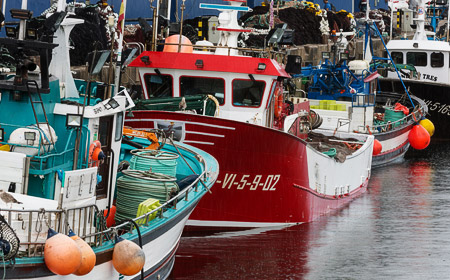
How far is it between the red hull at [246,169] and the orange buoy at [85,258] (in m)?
6.38

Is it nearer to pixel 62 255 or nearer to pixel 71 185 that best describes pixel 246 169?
pixel 71 185

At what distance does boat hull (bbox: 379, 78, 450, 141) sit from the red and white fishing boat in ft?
45.4

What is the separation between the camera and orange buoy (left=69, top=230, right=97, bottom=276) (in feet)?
28.1

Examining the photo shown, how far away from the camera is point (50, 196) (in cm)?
994

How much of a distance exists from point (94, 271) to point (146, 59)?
7730 millimetres

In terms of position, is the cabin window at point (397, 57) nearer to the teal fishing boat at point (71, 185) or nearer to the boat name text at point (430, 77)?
the boat name text at point (430, 77)

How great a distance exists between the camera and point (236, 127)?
49.5ft

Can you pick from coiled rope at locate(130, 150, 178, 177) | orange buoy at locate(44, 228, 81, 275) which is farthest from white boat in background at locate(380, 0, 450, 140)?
orange buoy at locate(44, 228, 81, 275)

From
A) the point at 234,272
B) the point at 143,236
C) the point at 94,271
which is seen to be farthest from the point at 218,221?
the point at 94,271

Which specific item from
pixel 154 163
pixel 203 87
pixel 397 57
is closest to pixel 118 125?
pixel 154 163

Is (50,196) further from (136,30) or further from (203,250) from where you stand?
(136,30)

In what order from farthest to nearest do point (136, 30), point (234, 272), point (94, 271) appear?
Answer: point (136, 30) < point (234, 272) < point (94, 271)

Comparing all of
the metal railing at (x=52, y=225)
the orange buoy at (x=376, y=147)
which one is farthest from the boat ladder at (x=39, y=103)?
the orange buoy at (x=376, y=147)

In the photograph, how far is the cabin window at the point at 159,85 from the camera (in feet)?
54.3
